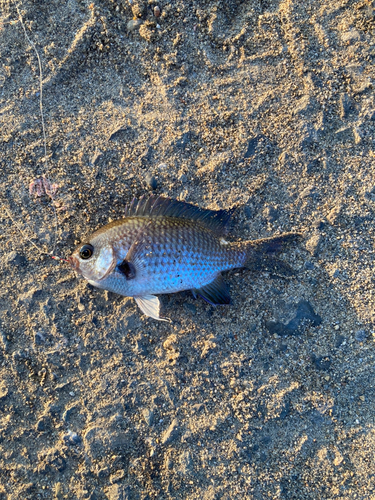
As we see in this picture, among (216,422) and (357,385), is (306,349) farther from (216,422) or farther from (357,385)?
(216,422)

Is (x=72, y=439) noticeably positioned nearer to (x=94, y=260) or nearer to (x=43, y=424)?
(x=43, y=424)

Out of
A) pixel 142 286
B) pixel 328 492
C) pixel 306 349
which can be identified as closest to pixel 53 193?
pixel 142 286

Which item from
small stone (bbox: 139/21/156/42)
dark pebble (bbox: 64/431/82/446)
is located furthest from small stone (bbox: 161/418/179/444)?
small stone (bbox: 139/21/156/42)

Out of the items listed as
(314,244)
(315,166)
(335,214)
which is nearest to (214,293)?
(314,244)

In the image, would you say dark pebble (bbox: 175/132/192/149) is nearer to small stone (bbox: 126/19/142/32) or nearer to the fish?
the fish

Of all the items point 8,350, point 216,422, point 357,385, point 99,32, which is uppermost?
point 99,32

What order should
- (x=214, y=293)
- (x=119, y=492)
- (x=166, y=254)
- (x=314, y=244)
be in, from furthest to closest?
(x=314, y=244)
(x=214, y=293)
(x=166, y=254)
(x=119, y=492)
